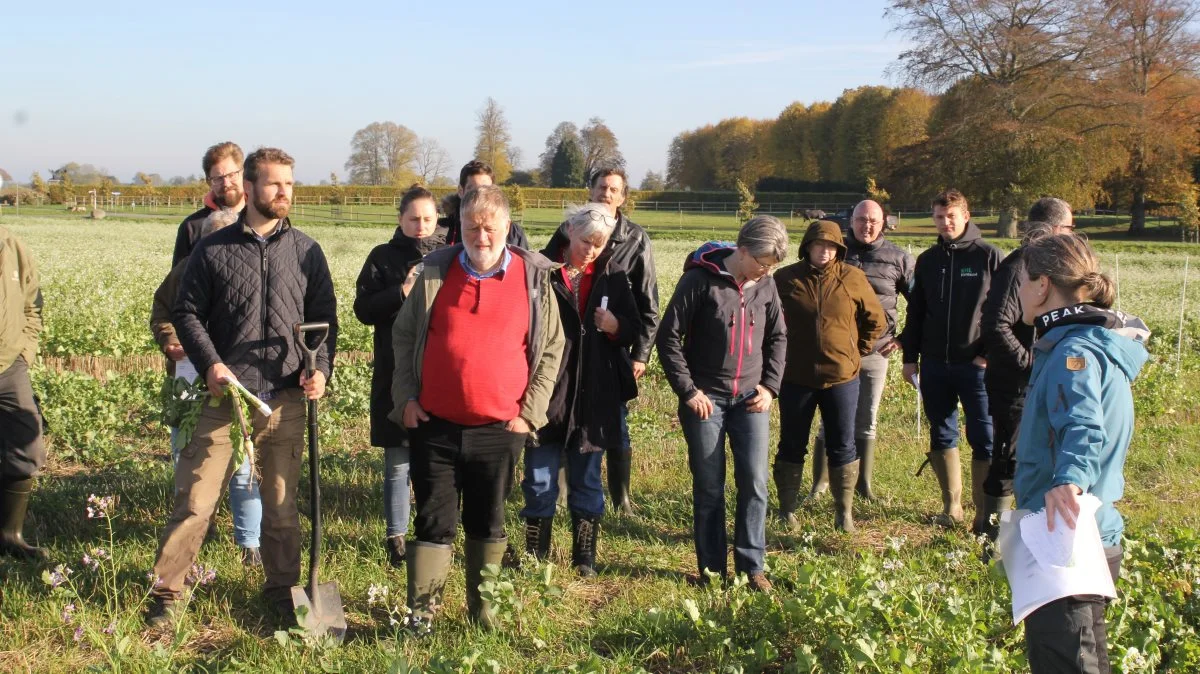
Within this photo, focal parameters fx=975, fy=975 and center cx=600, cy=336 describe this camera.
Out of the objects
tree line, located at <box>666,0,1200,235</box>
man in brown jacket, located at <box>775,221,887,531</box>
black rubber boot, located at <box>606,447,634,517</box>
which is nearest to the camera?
man in brown jacket, located at <box>775,221,887,531</box>

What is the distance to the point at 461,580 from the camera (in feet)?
16.0

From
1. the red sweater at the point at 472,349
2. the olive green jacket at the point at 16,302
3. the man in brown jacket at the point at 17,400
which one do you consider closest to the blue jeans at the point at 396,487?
the red sweater at the point at 472,349

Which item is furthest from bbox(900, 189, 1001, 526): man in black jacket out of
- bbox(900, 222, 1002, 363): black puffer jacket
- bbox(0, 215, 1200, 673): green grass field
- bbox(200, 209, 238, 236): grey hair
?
bbox(200, 209, 238, 236): grey hair

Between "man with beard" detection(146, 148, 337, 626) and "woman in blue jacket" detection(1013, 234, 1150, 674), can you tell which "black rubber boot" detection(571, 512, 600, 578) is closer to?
"man with beard" detection(146, 148, 337, 626)

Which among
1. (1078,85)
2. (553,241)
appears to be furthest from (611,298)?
(1078,85)

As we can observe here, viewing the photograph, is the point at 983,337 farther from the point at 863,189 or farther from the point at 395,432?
the point at 863,189

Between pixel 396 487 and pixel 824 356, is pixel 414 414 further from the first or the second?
pixel 824 356

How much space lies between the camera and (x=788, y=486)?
6152 millimetres

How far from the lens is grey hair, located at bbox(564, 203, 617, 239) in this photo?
16.8 feet

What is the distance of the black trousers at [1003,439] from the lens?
18.3ft

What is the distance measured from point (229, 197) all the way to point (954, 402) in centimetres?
460

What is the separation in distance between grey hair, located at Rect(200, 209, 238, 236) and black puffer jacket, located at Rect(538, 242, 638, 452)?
1700 millimetres

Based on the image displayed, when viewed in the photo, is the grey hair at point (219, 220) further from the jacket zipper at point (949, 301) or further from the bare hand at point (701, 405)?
the jacket zipper at point (949, 301)

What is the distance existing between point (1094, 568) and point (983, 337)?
9.03ft
